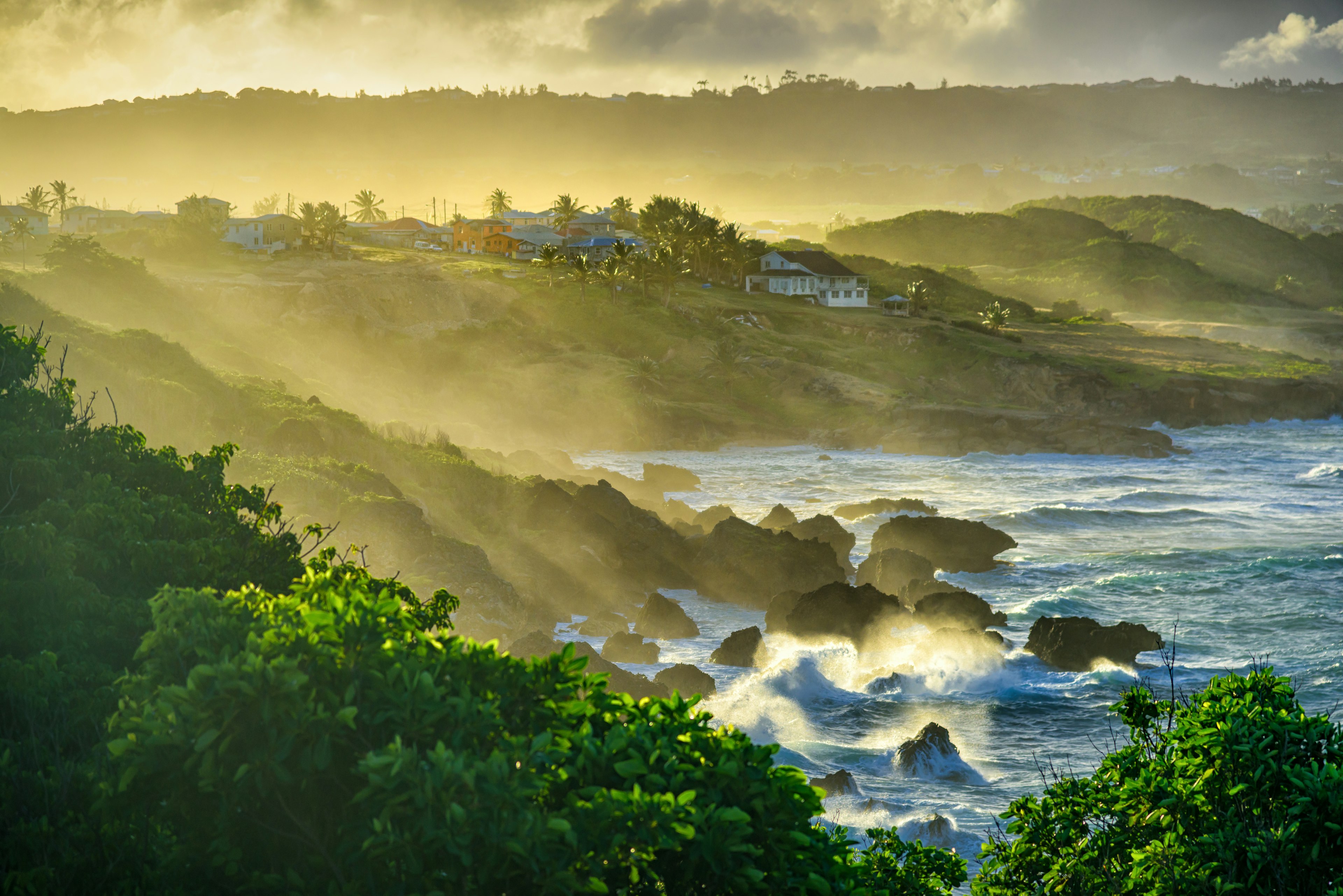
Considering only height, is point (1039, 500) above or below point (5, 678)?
below

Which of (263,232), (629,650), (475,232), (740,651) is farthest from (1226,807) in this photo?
(475,232)

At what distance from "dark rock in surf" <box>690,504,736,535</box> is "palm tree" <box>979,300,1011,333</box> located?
6583 centimetres

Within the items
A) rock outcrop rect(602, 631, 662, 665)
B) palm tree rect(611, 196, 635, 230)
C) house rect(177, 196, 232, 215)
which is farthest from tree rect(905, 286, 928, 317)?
rock outcrop rect(602, 631, 662, 665)

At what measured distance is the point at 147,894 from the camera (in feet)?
26.3

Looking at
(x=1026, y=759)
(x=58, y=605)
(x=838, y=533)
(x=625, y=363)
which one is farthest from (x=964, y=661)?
(x=625, y=363)

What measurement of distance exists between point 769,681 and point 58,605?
2189 cm

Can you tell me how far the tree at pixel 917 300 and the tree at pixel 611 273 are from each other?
3314 centimetres

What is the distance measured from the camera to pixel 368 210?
148 meters

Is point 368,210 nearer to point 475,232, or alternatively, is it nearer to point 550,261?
point 475,232

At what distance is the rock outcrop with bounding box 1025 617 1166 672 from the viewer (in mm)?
31938

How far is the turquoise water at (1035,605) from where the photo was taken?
2662cm

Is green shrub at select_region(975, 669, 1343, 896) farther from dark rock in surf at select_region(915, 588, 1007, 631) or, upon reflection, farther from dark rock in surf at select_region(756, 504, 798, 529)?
dark rock in surf at select_region(756, 504, 798, 529)

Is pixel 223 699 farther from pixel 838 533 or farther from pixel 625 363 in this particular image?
pixel 625 363

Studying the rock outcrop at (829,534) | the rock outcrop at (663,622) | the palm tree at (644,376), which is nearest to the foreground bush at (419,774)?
the rock outcrop at (663,622)
